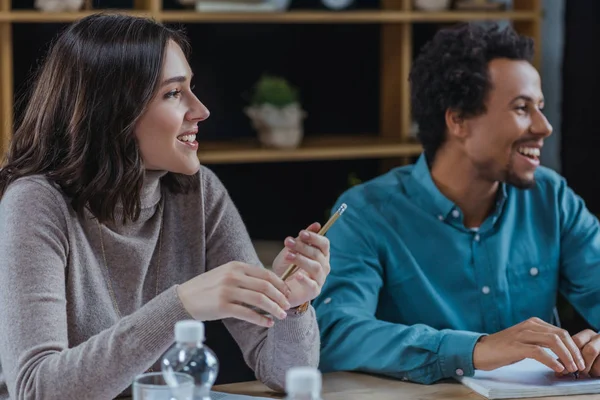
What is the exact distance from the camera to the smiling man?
217cm

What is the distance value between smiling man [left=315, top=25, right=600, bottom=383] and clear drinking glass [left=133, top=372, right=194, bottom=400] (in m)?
0.72

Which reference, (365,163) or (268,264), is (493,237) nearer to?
(268,264)

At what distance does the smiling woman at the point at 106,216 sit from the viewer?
62.4 inches

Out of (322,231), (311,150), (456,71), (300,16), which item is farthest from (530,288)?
(300,16)

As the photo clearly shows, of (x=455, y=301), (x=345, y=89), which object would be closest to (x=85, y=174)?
(x=455, y=301)

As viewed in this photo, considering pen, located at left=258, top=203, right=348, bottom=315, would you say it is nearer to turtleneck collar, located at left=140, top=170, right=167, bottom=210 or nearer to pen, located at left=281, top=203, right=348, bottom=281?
pen, located at left=281, top=203, right=348, bottom=281

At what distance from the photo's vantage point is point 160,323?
1.50 m

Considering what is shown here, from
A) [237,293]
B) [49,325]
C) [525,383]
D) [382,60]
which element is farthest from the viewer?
[382,60]

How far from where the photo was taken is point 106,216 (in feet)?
5.82

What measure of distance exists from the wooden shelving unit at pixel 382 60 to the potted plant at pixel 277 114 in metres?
0.04

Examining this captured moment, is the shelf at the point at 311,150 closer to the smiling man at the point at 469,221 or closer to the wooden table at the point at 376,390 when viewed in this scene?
the smiling man at the point at 469,221

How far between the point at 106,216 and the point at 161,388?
1.80 ft

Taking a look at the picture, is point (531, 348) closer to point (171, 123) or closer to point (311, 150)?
point (171, 123)

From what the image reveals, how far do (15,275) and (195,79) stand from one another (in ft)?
6.70
